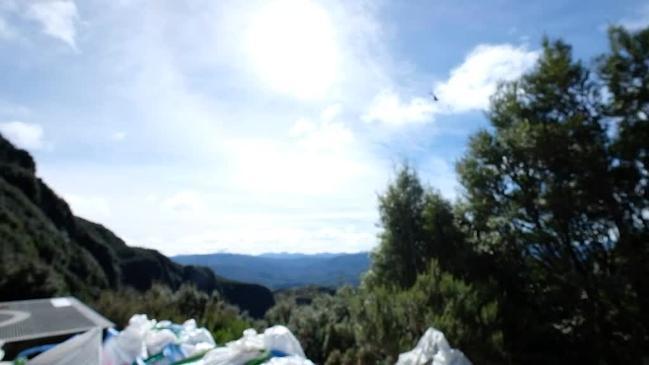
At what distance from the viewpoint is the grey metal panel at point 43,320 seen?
2.41 meters

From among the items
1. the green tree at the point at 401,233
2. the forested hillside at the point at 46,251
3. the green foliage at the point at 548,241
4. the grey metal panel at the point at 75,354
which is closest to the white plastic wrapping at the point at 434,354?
the green foliage at the point at 548,241

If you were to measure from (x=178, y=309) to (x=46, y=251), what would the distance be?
2430 centimetres

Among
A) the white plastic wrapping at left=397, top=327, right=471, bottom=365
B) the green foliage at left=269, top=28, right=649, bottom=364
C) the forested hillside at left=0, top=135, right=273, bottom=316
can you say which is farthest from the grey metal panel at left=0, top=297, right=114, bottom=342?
the forested hillside at left=0, top=135, right=273, bottom=316

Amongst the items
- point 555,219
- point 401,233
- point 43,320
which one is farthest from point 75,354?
point 401,233

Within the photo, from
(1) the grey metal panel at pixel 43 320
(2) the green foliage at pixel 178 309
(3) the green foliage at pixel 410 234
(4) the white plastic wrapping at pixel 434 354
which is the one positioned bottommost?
(4) the white plastic wrapping at pixel 434 354

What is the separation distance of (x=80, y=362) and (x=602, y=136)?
28.8 feet

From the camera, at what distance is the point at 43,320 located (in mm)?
2803

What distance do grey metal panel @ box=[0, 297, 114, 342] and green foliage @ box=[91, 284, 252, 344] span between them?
114 inches

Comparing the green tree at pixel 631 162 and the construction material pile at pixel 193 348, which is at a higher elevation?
the green tree at pixel 631 162

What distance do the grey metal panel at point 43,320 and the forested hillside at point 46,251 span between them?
11277 millimetres

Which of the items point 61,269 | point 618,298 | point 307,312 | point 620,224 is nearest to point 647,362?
point 618,298

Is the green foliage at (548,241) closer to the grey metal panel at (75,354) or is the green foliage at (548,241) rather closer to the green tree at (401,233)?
the green tree at (401,233)

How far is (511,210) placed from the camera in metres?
8.54

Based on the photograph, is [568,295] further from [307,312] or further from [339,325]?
[307,312]
